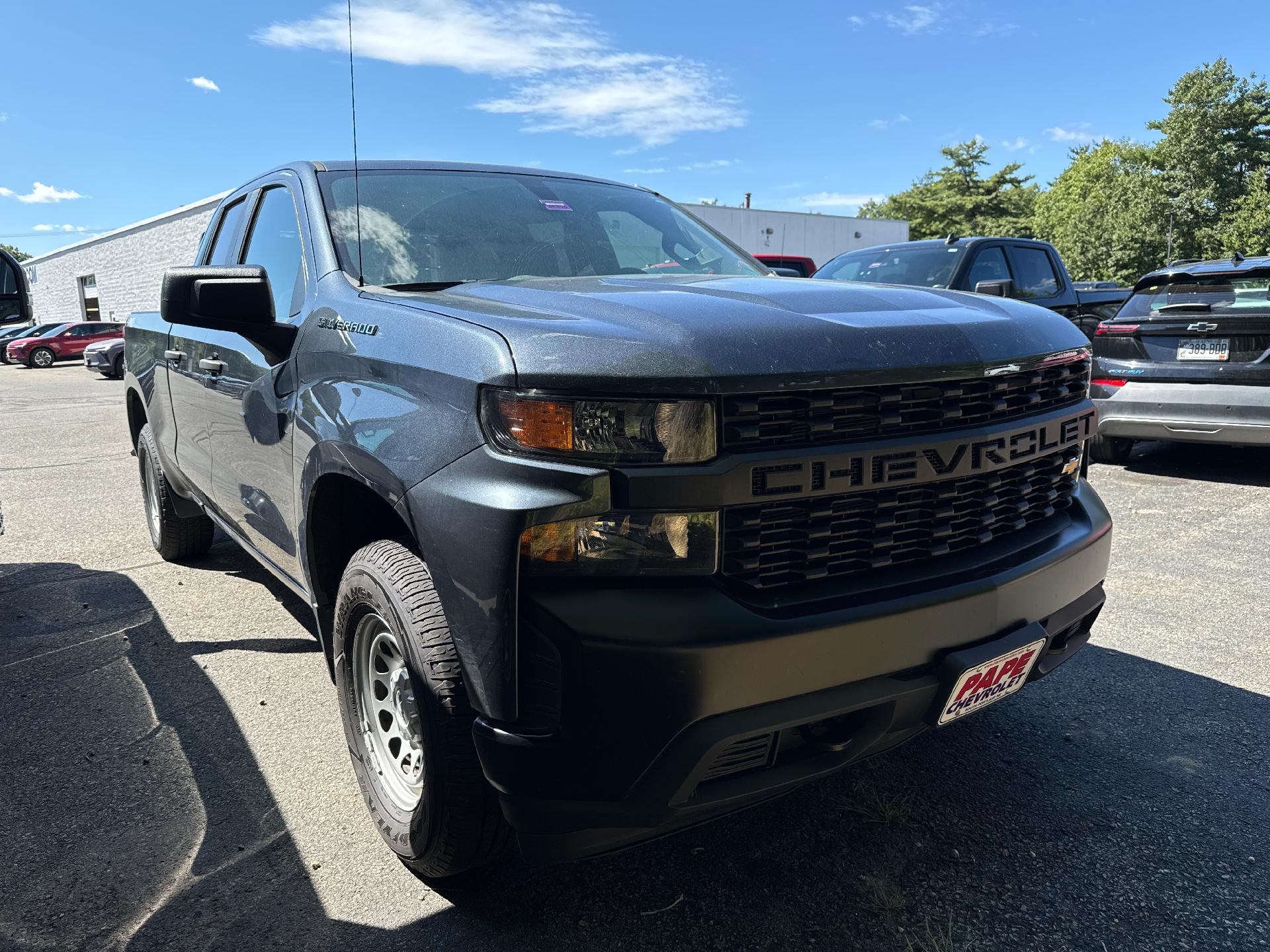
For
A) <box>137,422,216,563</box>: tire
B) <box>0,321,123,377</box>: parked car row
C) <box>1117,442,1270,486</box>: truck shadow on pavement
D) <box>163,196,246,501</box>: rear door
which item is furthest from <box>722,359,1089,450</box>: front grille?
<box>0,321,123,377</box>: parked car row

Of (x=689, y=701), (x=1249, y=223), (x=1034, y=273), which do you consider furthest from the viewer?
(x=1249, y=223)

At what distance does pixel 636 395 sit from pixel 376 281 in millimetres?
1233

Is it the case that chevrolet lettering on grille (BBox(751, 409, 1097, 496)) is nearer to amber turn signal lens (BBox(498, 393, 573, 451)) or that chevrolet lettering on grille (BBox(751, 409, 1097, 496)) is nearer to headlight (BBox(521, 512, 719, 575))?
headlight (BBox(521, 512, 719, 575))

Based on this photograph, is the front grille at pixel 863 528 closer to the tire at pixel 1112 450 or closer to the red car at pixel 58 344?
the tire at pixel 1112 450

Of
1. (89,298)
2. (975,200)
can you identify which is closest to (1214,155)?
(975,200)

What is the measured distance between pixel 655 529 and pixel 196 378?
2.69 metres

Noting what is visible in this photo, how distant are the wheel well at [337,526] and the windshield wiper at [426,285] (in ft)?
1.85

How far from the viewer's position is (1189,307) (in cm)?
663

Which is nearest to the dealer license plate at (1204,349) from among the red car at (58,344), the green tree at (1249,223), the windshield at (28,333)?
the red car at (58,344)

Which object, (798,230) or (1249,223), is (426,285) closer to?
(798,230)

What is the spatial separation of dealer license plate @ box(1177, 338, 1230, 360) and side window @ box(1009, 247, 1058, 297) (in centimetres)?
209

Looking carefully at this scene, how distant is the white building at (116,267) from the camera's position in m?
31.1

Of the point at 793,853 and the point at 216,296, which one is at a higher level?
the point at 216,296

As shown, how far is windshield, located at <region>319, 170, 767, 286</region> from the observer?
9.16 ft
